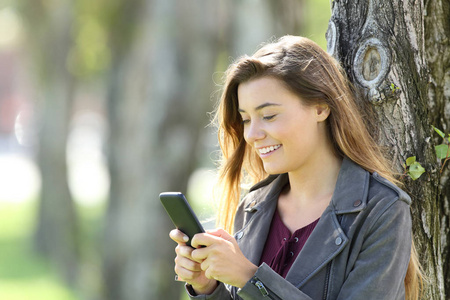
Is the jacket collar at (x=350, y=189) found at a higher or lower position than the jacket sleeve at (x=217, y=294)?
higher

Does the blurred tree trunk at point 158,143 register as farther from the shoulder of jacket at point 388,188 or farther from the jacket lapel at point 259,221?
the shoulder of jacket at point 388,188

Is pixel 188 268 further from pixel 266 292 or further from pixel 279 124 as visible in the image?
pixel 279 124

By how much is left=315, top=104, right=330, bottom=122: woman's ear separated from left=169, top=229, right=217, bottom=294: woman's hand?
29.1 inches

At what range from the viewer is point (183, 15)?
32.5 ft

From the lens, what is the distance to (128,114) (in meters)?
11.8

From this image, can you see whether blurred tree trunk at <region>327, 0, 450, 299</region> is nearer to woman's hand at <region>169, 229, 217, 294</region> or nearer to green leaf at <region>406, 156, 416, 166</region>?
green leaf at <region>406, 156, 416, 166</region>

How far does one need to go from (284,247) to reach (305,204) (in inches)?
8.5

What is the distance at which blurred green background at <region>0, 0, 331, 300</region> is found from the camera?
9.71m

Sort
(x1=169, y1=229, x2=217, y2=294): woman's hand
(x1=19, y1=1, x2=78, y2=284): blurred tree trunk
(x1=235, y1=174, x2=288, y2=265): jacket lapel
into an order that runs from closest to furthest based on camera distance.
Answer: (x1=169, y1=229, x2=217, y2=294): woman's hand, (x1=235, y1=174, x2=288, y2=265): jacket lapel, (x1=19, y1=1, x2=78, y2=284): blurred tree trunk

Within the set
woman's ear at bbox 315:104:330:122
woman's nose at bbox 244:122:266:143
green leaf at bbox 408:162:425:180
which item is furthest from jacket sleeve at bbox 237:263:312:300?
green leaf at bbox 408:162:425:180

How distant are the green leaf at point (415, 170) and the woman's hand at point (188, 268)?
39.6 inches

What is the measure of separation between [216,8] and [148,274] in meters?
3.71

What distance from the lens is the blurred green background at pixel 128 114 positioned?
9.71 metres

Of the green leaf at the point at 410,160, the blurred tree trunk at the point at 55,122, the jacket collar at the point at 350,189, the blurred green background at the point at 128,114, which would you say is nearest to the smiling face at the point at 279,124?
the jacket collar at the point at 350,189
